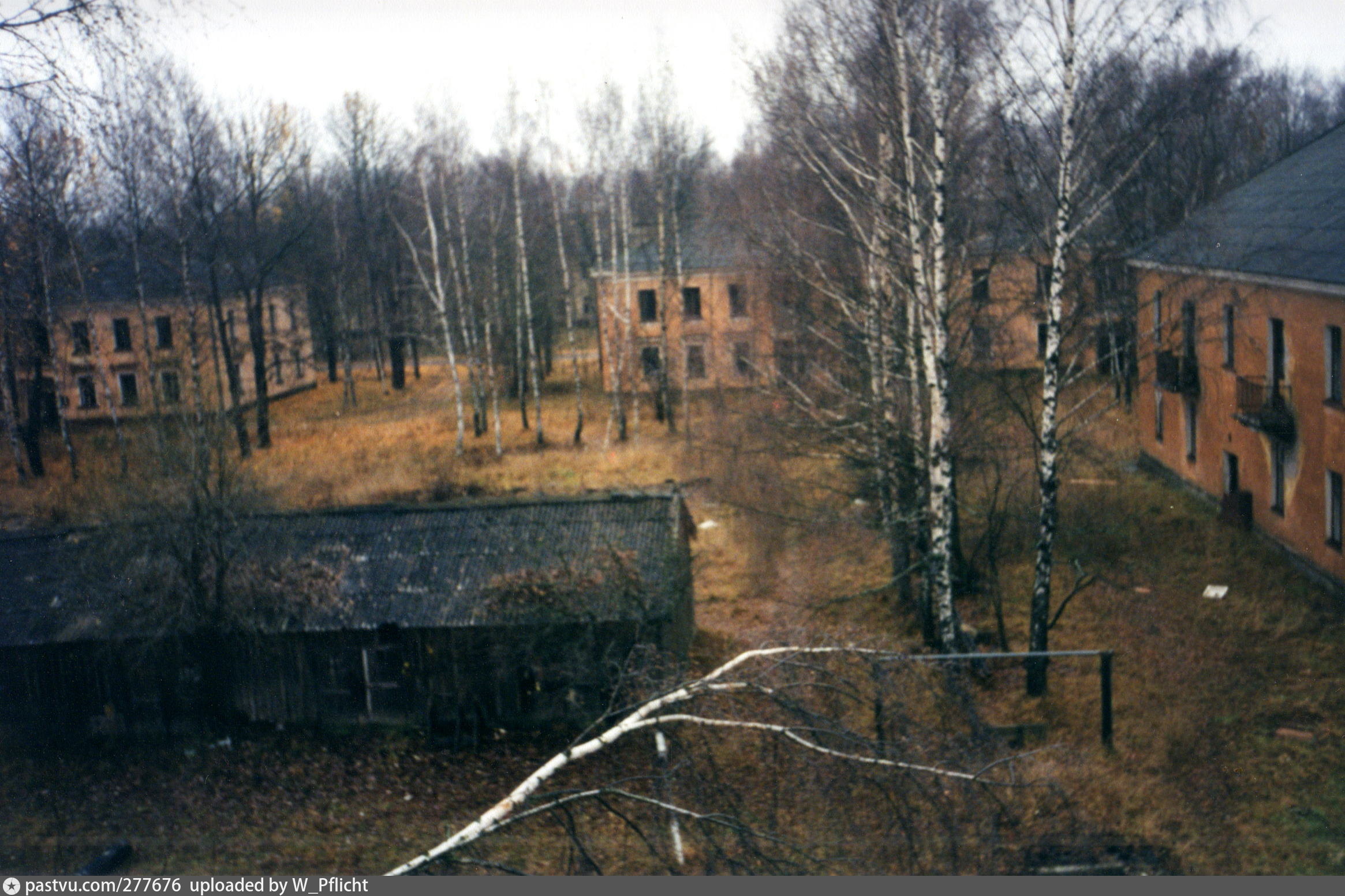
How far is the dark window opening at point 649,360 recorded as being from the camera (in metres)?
33.2

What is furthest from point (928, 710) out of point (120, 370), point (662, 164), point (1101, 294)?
point (120, 370)

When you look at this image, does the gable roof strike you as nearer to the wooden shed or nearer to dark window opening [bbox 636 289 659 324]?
dark window opening [bbox 636 289 659 324]

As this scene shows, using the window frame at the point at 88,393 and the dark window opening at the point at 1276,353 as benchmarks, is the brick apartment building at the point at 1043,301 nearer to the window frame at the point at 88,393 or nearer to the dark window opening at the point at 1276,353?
the dark window opening at the point at 1276,353

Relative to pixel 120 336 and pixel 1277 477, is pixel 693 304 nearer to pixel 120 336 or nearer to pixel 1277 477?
pixel 120 336

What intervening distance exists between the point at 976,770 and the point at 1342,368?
1104 cm

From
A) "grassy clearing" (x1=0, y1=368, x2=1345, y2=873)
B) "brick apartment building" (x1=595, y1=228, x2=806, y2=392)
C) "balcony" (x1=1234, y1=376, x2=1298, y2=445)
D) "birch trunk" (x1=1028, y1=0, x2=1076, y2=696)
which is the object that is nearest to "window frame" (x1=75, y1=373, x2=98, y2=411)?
"grassy clearing" (x1=0, y1=368, x2=1345, y2=873)

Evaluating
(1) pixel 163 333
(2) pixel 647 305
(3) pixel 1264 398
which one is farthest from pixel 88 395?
(3) pixel 1264 398

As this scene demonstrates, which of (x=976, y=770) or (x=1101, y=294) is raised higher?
(x=1101, y=294)

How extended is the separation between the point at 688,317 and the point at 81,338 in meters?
18.8

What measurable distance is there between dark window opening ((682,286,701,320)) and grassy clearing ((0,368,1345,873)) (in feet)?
49.8

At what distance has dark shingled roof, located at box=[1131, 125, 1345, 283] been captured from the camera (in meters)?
14.3

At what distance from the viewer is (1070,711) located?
1188cm

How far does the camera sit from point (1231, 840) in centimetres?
871

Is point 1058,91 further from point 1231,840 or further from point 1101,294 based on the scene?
point 1231,840
